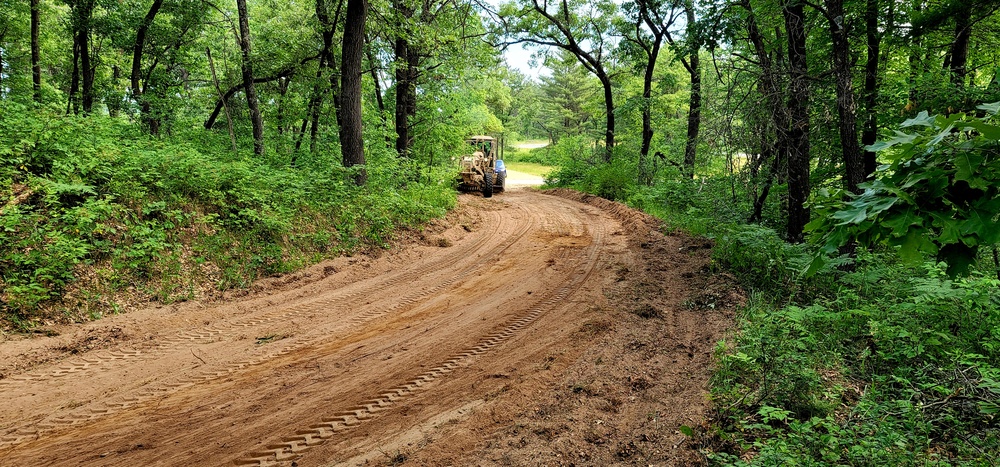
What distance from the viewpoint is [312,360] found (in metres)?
4.71

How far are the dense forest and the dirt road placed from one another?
56cm

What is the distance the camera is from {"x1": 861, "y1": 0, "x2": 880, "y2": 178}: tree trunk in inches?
242

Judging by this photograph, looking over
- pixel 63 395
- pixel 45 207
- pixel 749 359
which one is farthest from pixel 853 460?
pixel 45 207

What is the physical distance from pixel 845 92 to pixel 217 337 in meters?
8.44

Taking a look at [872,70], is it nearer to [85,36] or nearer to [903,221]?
[903,221]

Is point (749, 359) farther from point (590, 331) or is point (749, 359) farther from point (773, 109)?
point (773, 109)

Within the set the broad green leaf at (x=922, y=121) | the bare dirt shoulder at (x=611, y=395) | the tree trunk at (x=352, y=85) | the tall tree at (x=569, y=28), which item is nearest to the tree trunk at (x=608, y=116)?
the tall tree at (x=569, y=28)

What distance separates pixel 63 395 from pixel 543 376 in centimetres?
427

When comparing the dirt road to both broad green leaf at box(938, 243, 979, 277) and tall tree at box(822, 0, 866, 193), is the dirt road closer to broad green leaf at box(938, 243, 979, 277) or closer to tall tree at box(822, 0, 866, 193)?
broad green leaf at box(938, 243, 979, 277)

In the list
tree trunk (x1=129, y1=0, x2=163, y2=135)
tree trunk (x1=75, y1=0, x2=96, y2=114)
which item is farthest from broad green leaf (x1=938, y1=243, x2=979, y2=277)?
tree trunk (x1=129, y1=0, x2=163, y2=135)

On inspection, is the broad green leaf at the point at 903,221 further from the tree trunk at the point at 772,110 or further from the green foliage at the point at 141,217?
the green foliage at the point at 141,217

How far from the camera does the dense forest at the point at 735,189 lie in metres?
2.79

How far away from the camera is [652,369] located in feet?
14.5

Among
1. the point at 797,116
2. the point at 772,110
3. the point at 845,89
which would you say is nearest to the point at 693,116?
the point at 797,116
